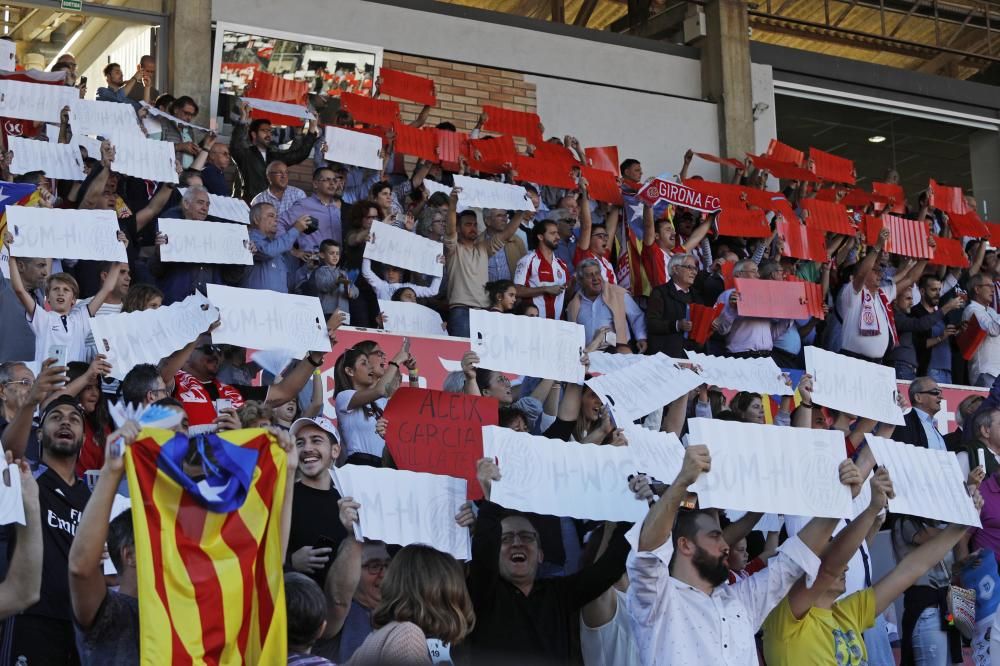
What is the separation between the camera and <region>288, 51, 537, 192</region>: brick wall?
13.7 meters

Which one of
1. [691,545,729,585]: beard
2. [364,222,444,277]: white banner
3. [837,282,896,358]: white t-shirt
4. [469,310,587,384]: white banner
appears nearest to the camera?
[691,545,729,585]: beard

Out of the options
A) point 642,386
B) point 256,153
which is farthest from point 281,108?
point 642,386

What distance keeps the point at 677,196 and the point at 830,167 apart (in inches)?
101

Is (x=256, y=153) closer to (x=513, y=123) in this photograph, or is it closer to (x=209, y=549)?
(x=513, y=123)

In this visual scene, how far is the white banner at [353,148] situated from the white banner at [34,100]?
189 centimetres

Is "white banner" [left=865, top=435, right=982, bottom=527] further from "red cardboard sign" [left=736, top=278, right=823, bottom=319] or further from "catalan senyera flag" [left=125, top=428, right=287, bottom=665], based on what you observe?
"red cardboard sign" [left=736, top=278, right=823, bottom=319]

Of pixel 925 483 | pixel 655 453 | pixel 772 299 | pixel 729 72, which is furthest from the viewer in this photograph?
pixel 729 72

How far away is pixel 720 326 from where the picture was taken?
1045cm

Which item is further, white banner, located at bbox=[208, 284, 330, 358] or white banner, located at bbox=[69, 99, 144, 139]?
white banner, located at bbox=[69, 99, 144, 139]

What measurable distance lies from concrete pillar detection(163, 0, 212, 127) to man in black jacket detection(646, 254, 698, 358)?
4533mm

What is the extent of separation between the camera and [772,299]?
10594 millimetres

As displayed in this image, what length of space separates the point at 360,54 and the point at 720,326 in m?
4.82

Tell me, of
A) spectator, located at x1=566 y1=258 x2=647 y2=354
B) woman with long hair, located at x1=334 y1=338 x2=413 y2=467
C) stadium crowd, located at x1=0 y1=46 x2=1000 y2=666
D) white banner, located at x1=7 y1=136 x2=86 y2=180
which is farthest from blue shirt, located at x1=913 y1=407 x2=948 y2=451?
white banner, located at x1=7 y1=136 x2=86 y2=180

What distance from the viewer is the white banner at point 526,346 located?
6770mm
